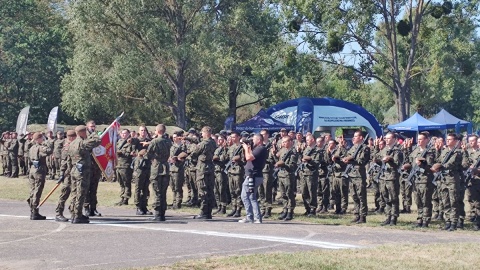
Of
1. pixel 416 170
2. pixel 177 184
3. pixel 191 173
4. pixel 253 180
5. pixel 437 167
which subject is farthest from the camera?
pixel 191 173

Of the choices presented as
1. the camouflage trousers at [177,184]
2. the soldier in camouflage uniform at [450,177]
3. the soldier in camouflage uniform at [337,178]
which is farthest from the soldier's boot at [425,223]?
the camouflage trousers at [177,184]

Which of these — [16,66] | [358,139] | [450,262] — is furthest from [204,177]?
[16,66]

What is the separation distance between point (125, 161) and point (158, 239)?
666cm

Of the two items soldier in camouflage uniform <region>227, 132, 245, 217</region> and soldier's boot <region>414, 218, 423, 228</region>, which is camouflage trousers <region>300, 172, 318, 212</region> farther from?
soldier's boot <region>414, 218, 423, 228</region>

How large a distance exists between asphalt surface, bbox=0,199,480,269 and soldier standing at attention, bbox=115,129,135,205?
2738mm

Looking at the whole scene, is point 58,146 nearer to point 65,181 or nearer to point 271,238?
point 65,181

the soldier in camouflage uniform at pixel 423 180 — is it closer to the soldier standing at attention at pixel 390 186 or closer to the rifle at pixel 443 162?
the rifle at pixel 443 162

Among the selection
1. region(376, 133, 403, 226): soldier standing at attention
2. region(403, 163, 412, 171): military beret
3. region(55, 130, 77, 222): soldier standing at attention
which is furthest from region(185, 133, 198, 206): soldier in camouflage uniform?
region(403, 163, 412, 171): military beret

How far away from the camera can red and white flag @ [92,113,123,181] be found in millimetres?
17141

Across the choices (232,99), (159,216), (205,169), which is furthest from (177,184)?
(232,99)

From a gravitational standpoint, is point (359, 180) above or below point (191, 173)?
below

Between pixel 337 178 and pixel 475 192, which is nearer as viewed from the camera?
pixel 475 192

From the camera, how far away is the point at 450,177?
50.1ft

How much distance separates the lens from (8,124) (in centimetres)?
4819
